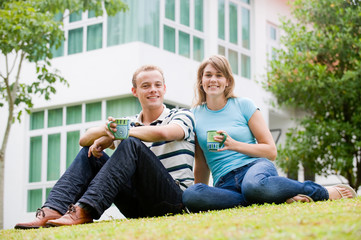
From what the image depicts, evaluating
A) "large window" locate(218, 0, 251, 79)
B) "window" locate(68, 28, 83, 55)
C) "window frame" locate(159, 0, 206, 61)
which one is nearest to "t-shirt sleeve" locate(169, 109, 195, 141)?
"window frame" locate(159, 0, 206, 61)

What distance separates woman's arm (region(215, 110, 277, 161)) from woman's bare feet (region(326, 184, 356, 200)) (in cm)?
53

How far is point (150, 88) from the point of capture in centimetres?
473

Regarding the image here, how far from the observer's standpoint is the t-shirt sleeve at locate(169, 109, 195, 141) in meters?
4.49

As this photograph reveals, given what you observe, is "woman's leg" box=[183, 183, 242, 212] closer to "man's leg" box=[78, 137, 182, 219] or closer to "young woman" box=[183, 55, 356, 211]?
"young woman" box=[183, 55, 356, 211]

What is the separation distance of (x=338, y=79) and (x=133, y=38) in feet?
14.9

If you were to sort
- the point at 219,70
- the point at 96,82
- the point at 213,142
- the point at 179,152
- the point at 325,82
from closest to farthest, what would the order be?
the point at 213,142
the point at 179,152
the point at 219,70
the point at 96,82
the point at 325,82

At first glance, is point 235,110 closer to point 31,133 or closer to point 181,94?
point 181,94

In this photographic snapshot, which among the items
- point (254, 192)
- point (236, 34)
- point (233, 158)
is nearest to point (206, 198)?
point (254, 192)

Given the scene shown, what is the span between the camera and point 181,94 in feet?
41.9

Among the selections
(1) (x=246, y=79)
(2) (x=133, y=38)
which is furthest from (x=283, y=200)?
(1) (x=246, y=79)

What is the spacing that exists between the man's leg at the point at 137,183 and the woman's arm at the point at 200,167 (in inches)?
21.0

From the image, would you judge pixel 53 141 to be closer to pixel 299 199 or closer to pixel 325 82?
pixel 325 82

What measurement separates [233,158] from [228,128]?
26 cm

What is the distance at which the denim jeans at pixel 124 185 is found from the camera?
4.05 meters
